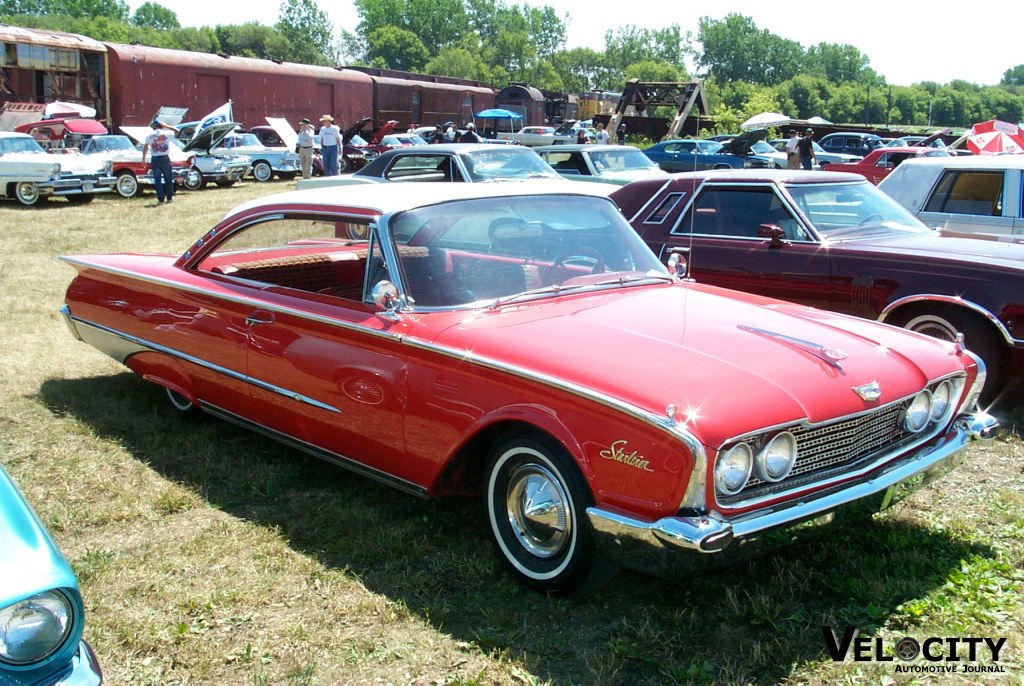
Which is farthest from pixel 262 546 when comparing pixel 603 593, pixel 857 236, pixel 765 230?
pixel 857 236

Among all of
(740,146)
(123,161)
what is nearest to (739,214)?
(123,161)

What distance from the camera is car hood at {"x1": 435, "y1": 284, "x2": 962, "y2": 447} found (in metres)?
2.85

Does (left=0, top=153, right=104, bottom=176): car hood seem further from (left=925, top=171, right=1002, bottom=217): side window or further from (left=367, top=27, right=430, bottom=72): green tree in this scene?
(left=367, top=27, right=430, bottom=72): green tree

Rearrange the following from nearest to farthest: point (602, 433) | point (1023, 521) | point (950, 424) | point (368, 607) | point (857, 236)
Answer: point (602, 433) < point (368, 607) < point (950, 424) < point (1023, 521) < point (857, 236)

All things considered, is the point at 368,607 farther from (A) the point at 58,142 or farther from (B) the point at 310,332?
(A) the point at 58,142

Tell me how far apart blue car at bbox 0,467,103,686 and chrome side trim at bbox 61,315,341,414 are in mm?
1812

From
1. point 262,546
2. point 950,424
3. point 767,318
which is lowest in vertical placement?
point 262,546

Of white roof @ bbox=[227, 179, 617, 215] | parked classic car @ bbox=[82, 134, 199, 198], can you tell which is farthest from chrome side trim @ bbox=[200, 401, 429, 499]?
parked classic car @ bbox=[82, 134, 199, 198]

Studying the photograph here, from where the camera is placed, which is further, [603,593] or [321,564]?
[321,564]

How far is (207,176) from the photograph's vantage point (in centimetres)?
1961

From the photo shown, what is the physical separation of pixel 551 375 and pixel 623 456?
40cm

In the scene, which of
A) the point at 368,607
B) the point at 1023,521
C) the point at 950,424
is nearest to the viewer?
the point at 368,607

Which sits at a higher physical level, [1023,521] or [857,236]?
[857,236]

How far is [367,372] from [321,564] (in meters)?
0.79
